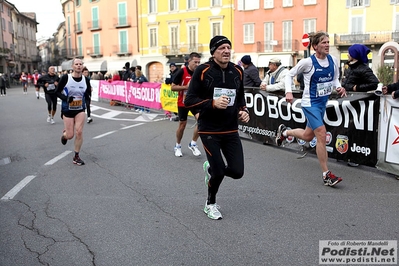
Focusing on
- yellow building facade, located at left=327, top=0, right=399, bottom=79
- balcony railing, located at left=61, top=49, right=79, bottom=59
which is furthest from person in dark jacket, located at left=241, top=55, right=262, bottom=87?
balcony railing, located at left=61, top=49, right=79, bottom=59

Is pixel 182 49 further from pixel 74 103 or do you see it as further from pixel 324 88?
pixel 324 88

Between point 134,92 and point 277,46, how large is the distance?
95.2 feet

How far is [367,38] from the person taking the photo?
40125 millimetres

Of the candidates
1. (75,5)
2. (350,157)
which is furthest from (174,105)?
(75,5)

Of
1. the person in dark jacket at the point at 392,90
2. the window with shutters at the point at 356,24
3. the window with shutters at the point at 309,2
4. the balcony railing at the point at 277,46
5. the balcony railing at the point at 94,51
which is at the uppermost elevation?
the window with shutters at the point at 309,2

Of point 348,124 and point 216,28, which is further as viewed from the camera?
point 216,28

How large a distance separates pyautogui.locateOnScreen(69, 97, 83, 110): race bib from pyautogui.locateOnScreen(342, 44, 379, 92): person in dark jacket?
15.2ft

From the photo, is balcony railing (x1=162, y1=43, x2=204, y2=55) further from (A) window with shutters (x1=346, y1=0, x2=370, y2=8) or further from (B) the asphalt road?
(B) the asphalt road

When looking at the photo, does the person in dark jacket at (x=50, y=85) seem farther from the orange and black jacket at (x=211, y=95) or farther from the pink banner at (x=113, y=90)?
the orange and black jacket at (x=211, y=95)

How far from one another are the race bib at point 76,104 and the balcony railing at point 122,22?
48.9m

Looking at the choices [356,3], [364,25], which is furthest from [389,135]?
[356,3]

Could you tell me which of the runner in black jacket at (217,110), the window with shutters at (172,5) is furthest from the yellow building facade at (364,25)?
the runner in black jacket at (217,110)

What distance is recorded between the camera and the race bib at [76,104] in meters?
7.74

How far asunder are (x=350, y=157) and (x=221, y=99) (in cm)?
361
